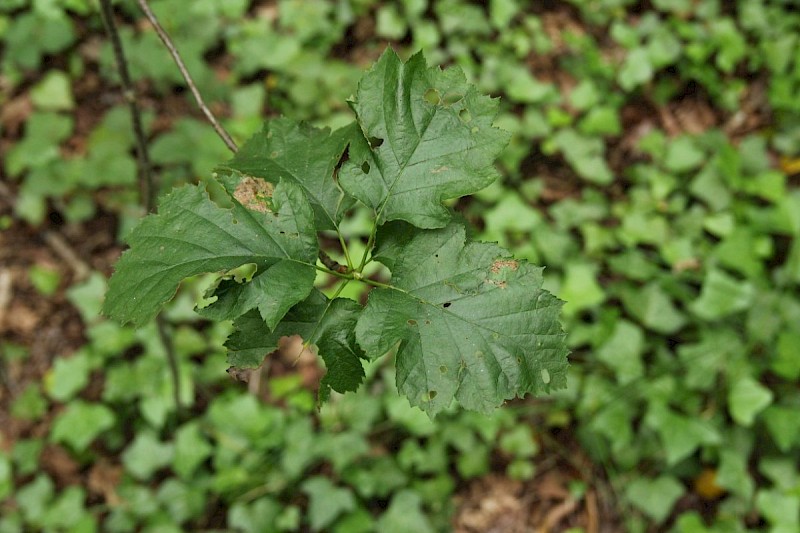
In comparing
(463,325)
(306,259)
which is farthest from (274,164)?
(463,325)

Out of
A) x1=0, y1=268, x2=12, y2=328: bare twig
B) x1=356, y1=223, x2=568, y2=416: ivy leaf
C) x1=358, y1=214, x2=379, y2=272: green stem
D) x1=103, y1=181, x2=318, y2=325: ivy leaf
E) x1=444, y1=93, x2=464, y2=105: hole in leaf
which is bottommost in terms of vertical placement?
x1=0, y1=268, x2=12, y2=328: bare twig

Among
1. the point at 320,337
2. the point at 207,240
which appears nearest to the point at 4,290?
the point at 207,240

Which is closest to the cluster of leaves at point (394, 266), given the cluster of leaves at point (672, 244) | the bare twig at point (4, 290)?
the cluster of leaves at point (672, 244)

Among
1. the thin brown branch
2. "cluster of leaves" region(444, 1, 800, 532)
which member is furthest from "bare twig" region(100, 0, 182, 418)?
"cluster of leaves" region(444, 1, 800, 532)

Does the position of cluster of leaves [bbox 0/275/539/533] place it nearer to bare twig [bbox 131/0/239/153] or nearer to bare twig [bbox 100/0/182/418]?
bare twig [bbox 100/0/182/418]

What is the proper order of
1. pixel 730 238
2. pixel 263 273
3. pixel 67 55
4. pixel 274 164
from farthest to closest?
pixel 67 55, pixel 730 238, pixel 274 164, pixel 263 273

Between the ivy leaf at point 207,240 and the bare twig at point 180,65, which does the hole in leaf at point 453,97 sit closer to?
the ivy leaf at point 207,240

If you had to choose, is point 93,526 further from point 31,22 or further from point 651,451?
point 31,22
